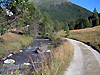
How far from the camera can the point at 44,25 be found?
1889 inches

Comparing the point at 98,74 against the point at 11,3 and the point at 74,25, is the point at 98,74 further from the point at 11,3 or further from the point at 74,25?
the point at 74,25

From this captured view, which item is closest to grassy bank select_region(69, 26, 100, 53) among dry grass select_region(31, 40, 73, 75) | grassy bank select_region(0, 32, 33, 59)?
dry grass select_region(31, 40, 73, 75)

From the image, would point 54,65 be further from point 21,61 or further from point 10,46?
point 10,46

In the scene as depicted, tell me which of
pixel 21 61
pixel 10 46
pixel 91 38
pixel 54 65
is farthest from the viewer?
pixel 91 38

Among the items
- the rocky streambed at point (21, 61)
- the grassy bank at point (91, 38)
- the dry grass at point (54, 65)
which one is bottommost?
the rocky streambed at point (21, 61)

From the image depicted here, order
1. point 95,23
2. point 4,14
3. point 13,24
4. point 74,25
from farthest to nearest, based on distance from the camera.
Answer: point 74,25
point 95,23
point 13,24
point 4,14

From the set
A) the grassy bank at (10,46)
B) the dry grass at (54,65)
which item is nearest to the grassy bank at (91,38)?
the dry grass at (54,65)

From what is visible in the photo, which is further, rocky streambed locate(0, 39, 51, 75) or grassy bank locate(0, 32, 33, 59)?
grassy bank locate(0, 32, 33, 59)

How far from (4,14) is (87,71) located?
19.0 ft

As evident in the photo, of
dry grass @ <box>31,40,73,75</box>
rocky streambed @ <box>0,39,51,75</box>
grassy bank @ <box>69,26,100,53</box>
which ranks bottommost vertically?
rocky streambed @ <box>0,39,51,75</box>

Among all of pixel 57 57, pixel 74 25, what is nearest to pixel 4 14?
pixel 57 57

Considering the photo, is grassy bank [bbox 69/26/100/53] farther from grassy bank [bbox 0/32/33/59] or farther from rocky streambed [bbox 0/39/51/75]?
grassy bank [bbox 0/32/33/59]

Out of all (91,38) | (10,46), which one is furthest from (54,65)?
(91,38)

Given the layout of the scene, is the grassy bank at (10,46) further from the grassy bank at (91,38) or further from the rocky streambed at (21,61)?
the grassy bank at (91,38)
